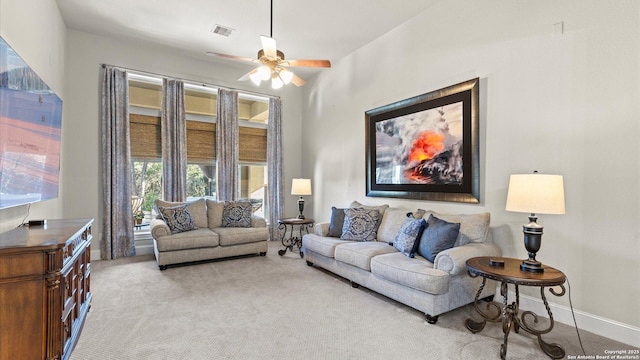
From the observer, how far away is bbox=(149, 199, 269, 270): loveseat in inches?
178

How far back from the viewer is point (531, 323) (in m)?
2.85

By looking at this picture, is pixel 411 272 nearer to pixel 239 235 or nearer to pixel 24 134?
pixel 239 235

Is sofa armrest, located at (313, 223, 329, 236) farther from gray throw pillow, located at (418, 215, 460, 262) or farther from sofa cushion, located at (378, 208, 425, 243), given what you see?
gray throw pillow, located at (418, 215, 460, 262)

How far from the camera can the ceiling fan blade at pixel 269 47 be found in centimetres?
314

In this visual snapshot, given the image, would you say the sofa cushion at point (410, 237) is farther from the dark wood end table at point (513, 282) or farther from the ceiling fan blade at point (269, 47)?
the ceiling fan blade at point (269, 47)

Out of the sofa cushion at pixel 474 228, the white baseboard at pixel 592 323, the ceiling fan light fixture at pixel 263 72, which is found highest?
the ceiling fan light fixture at pixel 263 72

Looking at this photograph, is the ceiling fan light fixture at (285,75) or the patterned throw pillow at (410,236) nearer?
the patterned throw pillow at (410,236)

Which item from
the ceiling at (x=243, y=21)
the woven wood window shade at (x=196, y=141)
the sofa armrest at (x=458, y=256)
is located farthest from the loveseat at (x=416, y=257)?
the woven wood window shade at (x=196, y=141)

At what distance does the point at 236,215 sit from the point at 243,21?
303 cm

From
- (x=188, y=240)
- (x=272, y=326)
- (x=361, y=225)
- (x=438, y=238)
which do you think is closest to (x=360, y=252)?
(x=361, y=225)

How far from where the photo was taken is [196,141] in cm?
592

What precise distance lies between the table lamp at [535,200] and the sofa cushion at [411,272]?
2.15 ft

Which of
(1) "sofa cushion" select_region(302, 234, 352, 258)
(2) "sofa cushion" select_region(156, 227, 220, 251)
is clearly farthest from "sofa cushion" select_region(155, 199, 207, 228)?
(1) "sofa cushion" select_region(302, 234, 352, 258)

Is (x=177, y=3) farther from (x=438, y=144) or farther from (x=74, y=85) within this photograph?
(x=438, y=144)
